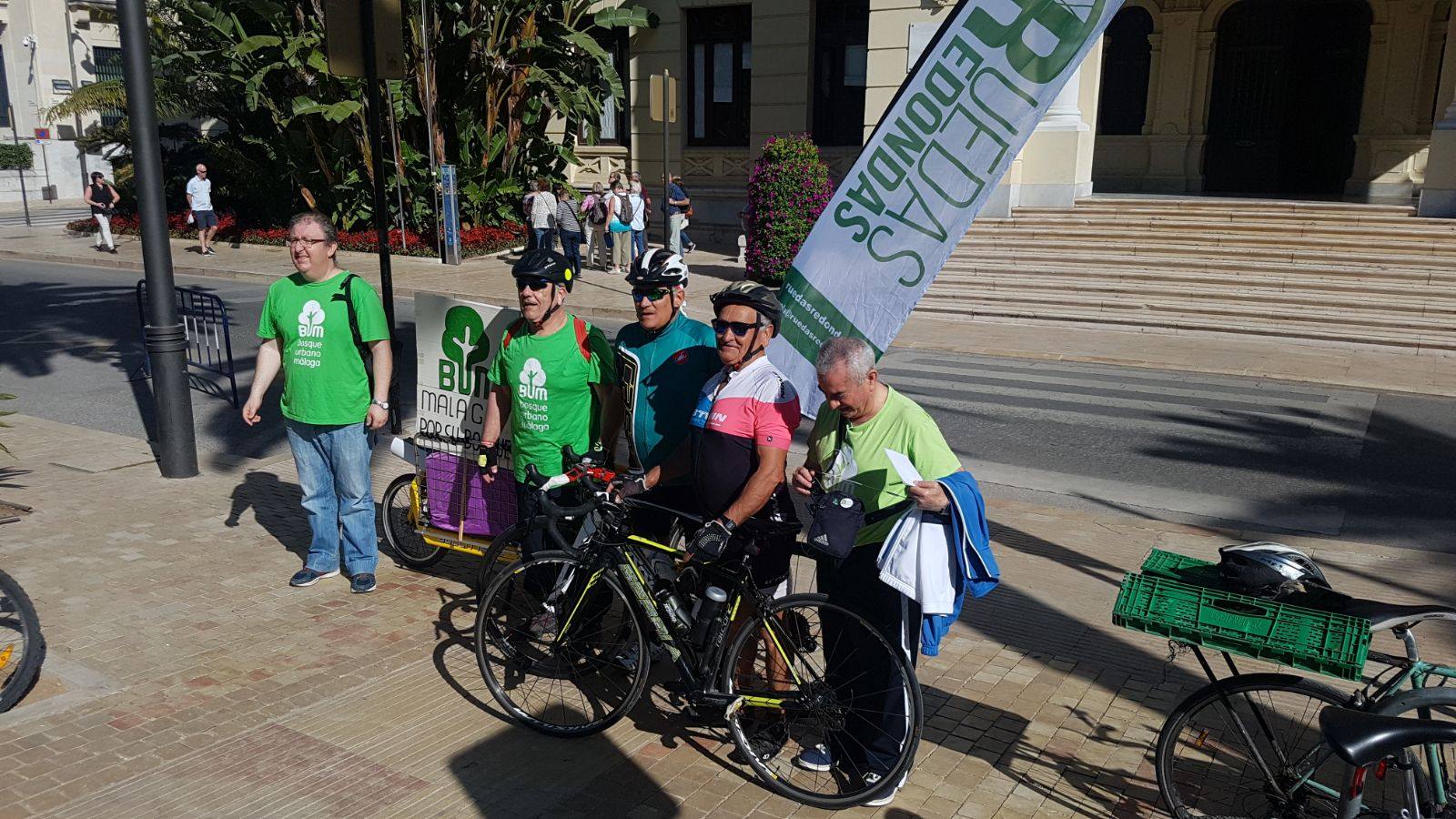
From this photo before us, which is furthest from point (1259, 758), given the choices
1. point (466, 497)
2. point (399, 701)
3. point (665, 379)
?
point (466, 497)

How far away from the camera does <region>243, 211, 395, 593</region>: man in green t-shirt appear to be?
19.9 feet

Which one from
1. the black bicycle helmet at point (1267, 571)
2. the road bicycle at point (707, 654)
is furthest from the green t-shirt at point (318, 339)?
the black bicycle helmet at point (1267, 571)

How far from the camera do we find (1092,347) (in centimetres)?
1502

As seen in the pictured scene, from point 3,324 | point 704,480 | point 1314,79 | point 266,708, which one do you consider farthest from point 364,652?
point 1314,79

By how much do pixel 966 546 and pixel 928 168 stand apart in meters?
1.45

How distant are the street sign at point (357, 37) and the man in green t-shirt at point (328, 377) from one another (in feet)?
9.93

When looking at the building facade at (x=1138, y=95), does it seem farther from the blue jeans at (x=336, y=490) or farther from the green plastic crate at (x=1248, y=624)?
the green plastic crate at (x=1248, y=624)

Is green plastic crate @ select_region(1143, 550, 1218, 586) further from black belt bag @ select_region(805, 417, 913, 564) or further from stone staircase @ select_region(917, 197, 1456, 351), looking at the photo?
stone staircase @ select_region(917, 197, 1456, 351)

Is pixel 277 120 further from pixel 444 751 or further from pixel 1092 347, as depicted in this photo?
pixel 444 751

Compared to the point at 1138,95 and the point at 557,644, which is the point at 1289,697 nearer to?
the point at 557,644

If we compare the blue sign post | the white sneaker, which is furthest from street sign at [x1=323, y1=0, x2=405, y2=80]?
the blue sign post

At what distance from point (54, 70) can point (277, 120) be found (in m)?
30.6

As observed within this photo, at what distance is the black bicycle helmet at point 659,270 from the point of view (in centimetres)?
497

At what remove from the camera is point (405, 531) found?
270 inches
